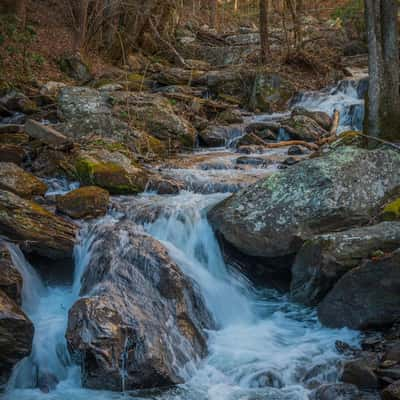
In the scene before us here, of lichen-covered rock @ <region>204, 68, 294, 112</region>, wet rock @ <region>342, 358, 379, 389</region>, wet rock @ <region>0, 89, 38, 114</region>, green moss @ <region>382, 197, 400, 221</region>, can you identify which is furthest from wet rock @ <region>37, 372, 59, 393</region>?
lichen-covered rock @ <region>204, 68, 294, 112</region>

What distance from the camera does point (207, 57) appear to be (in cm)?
2211

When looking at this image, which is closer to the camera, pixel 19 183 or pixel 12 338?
pixel 12 338

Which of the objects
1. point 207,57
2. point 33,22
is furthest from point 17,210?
point 207,57

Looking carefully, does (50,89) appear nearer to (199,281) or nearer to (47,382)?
(199,281)

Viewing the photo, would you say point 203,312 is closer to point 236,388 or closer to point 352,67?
point 236,388

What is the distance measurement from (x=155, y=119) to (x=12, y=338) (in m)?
8.48

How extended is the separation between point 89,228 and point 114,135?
4.62 meters

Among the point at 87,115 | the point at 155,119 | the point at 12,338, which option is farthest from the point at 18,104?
the point at 12,338

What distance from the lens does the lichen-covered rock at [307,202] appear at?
265 inches

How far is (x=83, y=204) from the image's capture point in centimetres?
775

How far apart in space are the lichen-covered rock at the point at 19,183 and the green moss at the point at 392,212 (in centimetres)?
515

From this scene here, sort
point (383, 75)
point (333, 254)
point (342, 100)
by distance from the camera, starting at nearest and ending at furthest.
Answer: point (333, 254) → point (383, 75) → point (342, 100)

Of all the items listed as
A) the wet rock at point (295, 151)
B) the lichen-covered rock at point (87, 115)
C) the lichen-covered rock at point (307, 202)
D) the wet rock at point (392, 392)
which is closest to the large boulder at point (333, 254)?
the lichen-covered rock at point (307, 202)

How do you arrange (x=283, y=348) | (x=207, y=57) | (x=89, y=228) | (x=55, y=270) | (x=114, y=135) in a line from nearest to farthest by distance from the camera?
(x=283, y=348) < (x=55, y=270) < (x=89, y=228) < (x=114, y=135) < (x=207, y=57)
